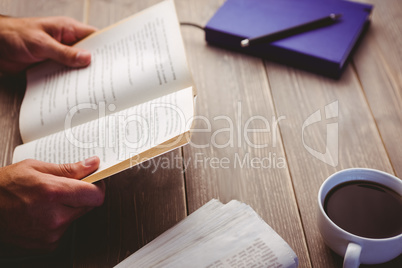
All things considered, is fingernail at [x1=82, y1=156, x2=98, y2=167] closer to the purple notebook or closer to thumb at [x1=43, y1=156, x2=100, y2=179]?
thumb at [x1=43, y1=156, x2=100, y2=179]

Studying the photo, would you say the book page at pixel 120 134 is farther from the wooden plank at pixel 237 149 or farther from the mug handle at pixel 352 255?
the mug handle at pixel 352 255

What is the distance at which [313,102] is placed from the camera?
77 cm

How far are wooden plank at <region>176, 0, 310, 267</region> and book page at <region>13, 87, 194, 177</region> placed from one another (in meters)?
0.11

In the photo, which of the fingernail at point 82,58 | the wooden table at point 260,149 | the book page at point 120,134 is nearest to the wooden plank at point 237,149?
the wooden table at point 260,149

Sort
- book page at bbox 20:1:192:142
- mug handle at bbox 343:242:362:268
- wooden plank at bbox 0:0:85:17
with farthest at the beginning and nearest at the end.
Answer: wooden plank at bbox 0:0:85:17, book page at bbox 20:1:192:142, mug handle at bbox 343:242:362:268

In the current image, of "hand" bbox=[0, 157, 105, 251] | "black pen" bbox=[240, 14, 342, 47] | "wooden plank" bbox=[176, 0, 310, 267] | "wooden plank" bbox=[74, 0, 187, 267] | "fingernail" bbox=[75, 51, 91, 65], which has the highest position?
"fingernail" bbox=[75, 51, 91, 65]

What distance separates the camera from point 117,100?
2.27 feet

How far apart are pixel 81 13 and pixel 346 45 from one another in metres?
0.62

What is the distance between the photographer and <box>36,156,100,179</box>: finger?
0.59m

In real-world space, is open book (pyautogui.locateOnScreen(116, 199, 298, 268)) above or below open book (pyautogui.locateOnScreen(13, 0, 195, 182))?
below

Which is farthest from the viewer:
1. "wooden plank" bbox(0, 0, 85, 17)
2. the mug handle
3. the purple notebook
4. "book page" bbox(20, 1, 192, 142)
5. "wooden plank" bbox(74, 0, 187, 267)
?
"wooden plank" bbox(0, 0, 85, 17)

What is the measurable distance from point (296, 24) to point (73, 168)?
55 centimetres

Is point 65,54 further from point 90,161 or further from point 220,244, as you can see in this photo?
point 220,244

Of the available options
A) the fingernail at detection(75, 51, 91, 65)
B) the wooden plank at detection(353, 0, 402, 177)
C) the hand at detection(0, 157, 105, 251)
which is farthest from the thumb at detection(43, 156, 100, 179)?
the wooden plank at detection(353, 0, 402, 177)
